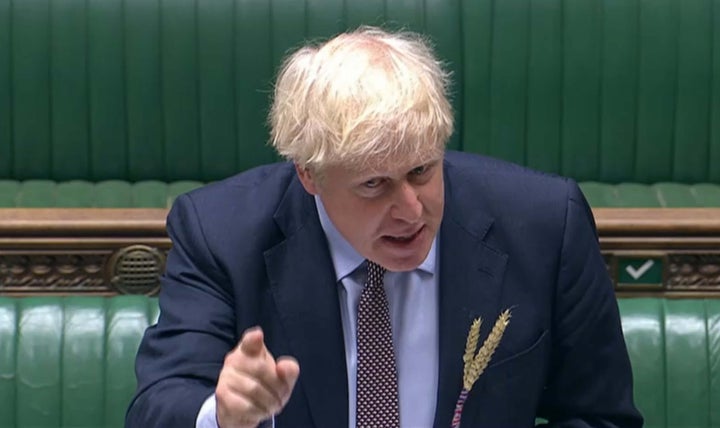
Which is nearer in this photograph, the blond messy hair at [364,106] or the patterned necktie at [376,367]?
the blond messy hair at [364,106]

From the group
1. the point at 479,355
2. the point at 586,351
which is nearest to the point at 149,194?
the point at 586,351

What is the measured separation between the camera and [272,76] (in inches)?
134

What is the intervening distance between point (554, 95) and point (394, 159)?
6.52 ft

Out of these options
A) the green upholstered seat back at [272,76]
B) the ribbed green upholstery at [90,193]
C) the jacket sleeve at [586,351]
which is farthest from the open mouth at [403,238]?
the green upholstered seat back at [272,76]

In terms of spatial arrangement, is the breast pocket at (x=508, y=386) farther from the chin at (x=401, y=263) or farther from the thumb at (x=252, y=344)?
the thumb at (x=252, y=344)

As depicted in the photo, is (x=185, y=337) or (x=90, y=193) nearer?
(x=185, y=337)

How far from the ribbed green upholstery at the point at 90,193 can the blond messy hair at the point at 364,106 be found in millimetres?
1702

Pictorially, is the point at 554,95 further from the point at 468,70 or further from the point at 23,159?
the point at 23,159

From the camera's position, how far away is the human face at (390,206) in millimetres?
1498

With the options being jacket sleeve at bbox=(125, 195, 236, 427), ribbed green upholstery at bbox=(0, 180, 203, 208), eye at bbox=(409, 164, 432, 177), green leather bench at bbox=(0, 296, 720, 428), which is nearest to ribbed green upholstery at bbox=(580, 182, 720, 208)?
green leather bench at bbox=(0, 296, 720, 428)

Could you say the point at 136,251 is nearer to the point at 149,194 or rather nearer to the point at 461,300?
the point at 149,194

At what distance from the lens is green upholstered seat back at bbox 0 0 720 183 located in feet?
11.1

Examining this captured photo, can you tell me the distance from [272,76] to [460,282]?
1.78 meters

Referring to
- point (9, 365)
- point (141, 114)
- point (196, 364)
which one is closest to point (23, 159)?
point (141, 114)
